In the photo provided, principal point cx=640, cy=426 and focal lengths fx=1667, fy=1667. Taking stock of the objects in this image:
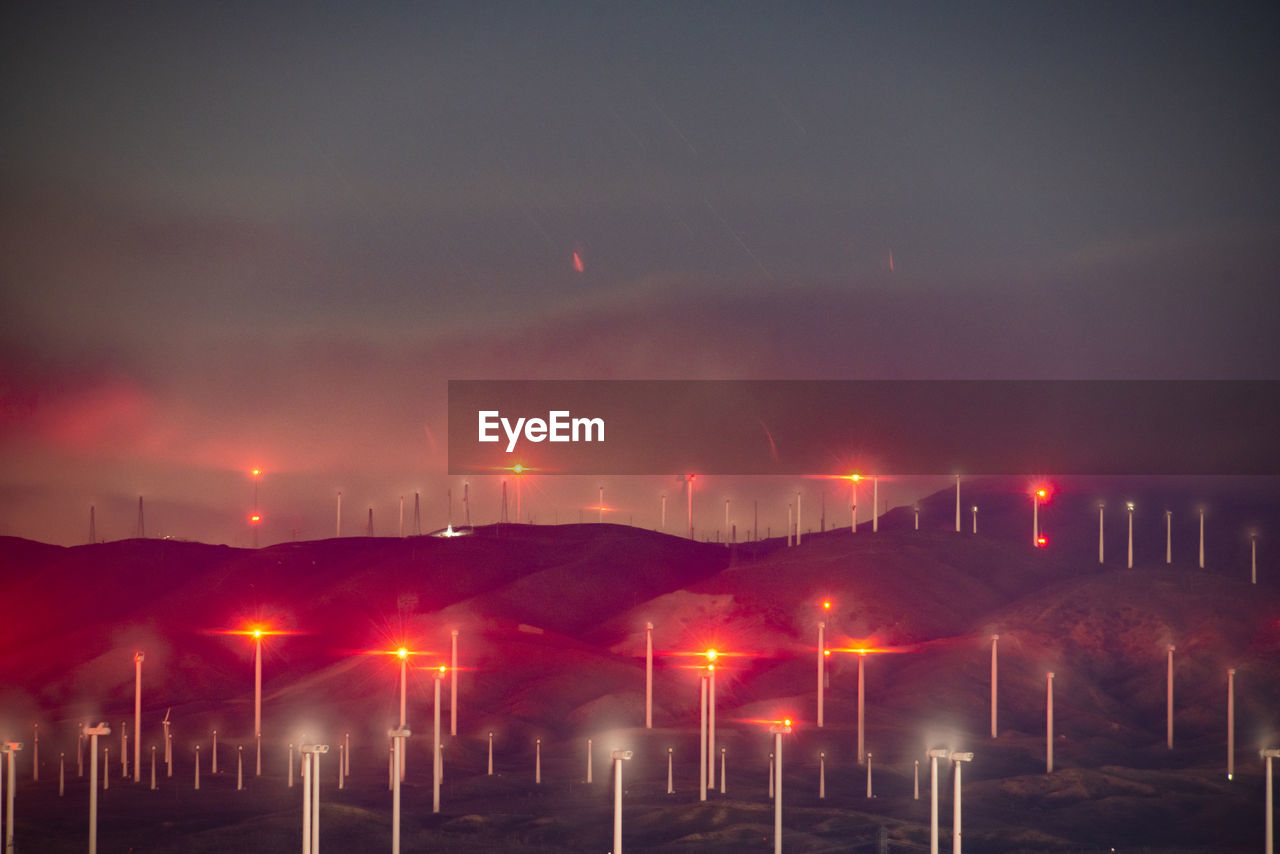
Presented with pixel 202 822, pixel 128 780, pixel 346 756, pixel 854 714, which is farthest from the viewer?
pixel 854 714

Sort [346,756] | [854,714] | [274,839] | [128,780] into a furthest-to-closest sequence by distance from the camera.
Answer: [854,714] → [346,756] → [128,780] → [274,839]

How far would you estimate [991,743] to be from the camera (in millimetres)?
171750

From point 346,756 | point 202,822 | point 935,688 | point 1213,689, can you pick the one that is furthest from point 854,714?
point 202,822

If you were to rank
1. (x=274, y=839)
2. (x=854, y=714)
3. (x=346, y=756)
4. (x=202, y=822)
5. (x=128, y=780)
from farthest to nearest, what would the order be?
(x=854, y=714)
(x=346, y=756)
(x=128, y=780)
(x=202, y=822)
(x=274, y=839)

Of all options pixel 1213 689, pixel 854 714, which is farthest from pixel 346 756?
pixel 1213 689

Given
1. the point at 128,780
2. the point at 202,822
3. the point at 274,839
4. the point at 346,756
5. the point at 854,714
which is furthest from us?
the point at 854,714

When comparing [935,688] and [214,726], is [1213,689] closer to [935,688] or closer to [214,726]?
[935,688]

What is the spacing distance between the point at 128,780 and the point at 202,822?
3489 cm

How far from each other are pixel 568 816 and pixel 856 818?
21943 mm

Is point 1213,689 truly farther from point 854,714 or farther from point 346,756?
point 346,756

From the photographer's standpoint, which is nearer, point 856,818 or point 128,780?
point 856,818

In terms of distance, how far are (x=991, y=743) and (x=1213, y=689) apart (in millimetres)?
40667

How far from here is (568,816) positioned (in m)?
128

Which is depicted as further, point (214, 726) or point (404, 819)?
point (214, 726)
